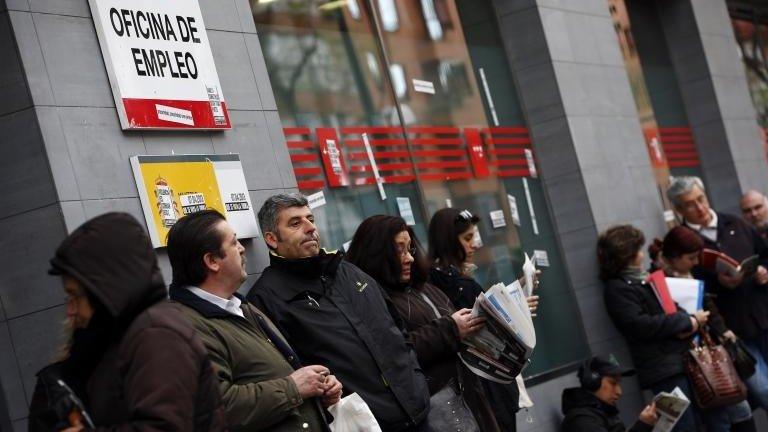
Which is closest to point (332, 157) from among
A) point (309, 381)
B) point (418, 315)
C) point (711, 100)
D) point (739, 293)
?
point (418, 315)

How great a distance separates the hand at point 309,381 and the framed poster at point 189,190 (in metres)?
1.43

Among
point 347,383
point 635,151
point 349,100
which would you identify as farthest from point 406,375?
→ point 635,151

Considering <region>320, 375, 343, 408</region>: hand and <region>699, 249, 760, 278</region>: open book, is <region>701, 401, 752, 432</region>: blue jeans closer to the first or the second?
<region>699, 249, 760, 278</region>: open book

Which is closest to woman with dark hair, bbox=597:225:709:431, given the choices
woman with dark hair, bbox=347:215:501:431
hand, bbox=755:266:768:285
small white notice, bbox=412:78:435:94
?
hand, bbox=755:266:768:285

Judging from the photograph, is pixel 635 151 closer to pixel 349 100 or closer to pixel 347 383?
pixel 349 100

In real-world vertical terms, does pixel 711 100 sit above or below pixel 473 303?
above

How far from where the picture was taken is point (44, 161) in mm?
5828

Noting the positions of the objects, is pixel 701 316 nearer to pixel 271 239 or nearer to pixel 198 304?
pixel 271 239

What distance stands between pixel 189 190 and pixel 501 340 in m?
1.80

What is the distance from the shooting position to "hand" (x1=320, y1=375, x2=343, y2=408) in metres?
5.18

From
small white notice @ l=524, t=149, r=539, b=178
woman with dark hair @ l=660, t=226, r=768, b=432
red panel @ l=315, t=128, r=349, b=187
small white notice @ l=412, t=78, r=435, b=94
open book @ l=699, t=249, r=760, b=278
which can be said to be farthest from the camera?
small white notice @ l=524, t=149, r=539, b=178

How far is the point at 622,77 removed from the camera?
39.1 feet

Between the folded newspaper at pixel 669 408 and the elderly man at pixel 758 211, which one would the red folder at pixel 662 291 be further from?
the elderly man at pixel 758 211

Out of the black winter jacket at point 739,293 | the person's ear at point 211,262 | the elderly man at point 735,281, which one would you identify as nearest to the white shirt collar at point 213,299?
the person's ear at point 211,262
